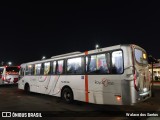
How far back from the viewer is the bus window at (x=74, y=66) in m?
9.56

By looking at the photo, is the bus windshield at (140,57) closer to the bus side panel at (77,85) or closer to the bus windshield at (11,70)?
the bus side panel at (77,85)

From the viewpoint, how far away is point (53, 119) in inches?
268

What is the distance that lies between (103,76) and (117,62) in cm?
99

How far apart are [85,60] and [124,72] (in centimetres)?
260

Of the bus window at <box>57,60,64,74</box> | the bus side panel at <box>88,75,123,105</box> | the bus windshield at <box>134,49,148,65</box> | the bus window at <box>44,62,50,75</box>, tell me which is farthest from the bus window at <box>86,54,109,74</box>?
the bus window at <box>44,62,50,75</box>

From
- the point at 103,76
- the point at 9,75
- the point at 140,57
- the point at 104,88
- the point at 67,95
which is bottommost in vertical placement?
the point at 67,95

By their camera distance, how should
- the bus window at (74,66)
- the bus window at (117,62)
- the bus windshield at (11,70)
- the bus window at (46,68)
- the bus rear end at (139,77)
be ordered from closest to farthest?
the bus rear end at (139,77), the bus window at (117,62), the bus window at (74,66), the bus window at (46,68), the bus windshield at (11,70)

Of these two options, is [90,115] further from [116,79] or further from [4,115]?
[4,115]

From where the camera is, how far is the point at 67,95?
10289mm

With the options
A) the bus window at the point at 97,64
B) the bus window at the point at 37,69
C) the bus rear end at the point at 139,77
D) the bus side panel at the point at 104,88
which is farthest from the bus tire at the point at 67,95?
the bus rear end at the point at 139,77

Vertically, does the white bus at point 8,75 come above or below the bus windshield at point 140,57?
below

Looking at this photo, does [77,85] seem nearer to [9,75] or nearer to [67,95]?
[67,95]

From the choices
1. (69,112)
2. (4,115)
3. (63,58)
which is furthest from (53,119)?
(63,58)

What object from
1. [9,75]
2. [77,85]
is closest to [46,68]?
[77,85]
